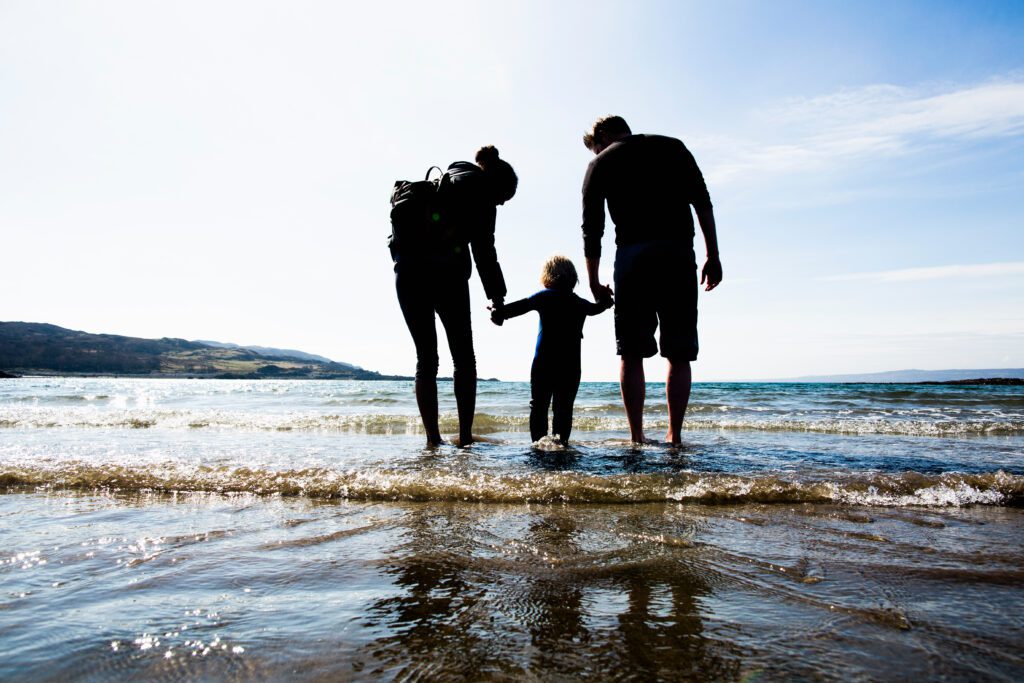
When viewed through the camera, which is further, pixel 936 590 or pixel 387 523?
pixel 387 523

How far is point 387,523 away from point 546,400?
2395 mm

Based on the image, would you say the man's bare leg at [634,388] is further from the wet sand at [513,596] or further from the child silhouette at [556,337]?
the wet sand at [513,596]

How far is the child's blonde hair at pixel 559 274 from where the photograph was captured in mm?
4664

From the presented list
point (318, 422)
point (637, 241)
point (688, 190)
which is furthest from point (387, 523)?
point (318, 422)

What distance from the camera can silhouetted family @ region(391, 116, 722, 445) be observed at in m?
4.24

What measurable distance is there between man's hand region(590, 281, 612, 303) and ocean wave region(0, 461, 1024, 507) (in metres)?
1.81

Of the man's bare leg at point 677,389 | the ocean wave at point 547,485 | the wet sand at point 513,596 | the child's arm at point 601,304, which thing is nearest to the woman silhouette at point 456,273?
the child's arm at point 601,304

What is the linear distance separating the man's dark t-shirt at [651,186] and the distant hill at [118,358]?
109m

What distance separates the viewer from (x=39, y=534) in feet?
7.16

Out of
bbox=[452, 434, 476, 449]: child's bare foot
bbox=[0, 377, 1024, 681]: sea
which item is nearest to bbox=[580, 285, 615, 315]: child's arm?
Answer: bbox=[0, 377, 1024, 681]: sea

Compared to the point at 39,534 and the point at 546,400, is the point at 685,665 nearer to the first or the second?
the point at 39,534

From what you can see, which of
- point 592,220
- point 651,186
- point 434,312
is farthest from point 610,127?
point 434,312

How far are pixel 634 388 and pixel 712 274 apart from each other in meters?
1.08

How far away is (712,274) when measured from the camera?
447 centimetres
